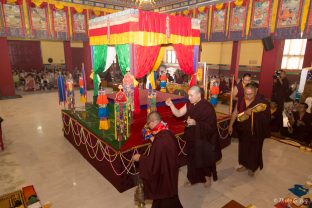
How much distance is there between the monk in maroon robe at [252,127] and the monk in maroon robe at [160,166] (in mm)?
2057

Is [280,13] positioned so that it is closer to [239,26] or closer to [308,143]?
[239,26]

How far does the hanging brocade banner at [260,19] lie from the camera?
8633 mm

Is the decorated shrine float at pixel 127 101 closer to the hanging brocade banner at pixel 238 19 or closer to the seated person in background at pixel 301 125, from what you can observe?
the seated person in background at pixel 301 125

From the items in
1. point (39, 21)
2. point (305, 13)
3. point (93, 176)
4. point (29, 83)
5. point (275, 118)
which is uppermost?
point (39, 21)

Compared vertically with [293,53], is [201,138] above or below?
below

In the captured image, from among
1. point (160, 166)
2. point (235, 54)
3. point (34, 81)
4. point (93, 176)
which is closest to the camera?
point (160, 166)

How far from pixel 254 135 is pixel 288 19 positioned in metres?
6.46

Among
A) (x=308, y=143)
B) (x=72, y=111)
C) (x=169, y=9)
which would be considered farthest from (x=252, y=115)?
(x=169, y=9)

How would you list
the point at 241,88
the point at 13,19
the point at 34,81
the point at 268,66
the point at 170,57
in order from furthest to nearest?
the point at 170,57 → the point at 34,81 → the point at 13,19 → the point at 268,66 → the point at 241,88

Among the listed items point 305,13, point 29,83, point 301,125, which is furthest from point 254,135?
point 29,83

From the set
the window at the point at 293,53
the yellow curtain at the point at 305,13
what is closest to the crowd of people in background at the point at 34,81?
the yellow curtain at the point at 305,13

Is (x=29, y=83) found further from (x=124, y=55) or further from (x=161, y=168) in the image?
(x=161, y=168)

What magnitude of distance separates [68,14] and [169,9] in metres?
5.72

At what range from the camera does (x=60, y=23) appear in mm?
11477
